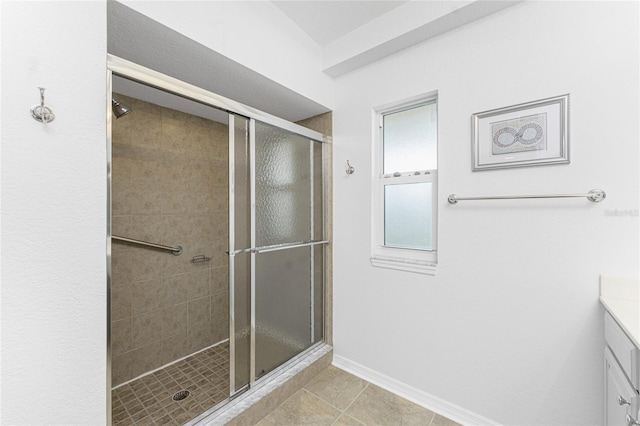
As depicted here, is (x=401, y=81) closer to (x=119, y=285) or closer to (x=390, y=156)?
(x=390, y=156)

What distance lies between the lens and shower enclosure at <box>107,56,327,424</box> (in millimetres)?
1597

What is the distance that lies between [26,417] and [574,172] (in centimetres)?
234

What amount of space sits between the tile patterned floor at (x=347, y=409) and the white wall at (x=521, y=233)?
5.7 inches

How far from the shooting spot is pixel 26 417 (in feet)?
2.88

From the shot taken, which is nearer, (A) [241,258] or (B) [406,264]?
(A) [241,258]

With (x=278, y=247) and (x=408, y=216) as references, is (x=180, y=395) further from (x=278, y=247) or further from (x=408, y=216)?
(x=408, y=216)

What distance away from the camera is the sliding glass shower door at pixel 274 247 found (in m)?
1.58

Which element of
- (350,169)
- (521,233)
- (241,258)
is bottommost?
(241,258)

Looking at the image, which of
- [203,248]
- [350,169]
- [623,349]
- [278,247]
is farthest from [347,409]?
[203,248]

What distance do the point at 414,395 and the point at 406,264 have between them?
2.76 feet

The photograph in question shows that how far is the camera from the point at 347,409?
1674 mm

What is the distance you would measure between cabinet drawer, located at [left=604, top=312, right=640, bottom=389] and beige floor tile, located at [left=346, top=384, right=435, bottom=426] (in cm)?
101

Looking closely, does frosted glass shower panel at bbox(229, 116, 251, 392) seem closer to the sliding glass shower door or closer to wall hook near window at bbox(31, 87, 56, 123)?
the sliding glass shower door

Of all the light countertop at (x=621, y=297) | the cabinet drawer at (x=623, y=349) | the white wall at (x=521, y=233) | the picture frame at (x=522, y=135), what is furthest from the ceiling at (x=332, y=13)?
the cabinet drawer at (x=623, y=349)
